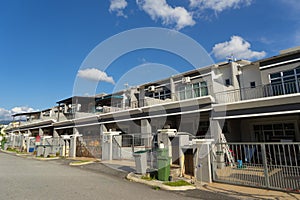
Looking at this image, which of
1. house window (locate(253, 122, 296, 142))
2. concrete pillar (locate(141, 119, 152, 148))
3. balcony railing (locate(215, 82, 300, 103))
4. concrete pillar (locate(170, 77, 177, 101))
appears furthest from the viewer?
concrete pillar (locate(170, 77, 177, 101))

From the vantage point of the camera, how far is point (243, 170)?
838 centimetres

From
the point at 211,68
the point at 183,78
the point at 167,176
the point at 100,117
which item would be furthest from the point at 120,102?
the point at 167,176

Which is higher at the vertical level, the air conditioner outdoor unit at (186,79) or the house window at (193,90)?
the air conditioner outdoor unit at (186,79)

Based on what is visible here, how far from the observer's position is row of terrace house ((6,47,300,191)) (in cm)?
1235

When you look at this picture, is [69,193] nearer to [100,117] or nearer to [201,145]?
[201,145]

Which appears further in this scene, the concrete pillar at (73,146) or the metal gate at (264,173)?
the concrete pillar at (73,146)

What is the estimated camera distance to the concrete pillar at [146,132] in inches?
631

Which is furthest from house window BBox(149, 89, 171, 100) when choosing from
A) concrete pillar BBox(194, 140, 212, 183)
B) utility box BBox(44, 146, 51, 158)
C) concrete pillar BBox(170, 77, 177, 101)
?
concrete pillar BBox(194, 140, 212, 183)

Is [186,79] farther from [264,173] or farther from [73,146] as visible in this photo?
[73,146]

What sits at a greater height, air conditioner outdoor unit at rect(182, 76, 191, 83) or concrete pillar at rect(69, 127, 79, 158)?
air conditioner outdoor unit at rect(182, 76, 191, 83)

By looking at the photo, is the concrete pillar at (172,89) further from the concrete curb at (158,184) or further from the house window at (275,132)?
the concrete curb at (158,184)

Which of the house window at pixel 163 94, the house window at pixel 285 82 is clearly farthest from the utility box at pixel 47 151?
the house window at pixel 285 82

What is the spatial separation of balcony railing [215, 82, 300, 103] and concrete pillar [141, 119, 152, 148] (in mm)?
5827

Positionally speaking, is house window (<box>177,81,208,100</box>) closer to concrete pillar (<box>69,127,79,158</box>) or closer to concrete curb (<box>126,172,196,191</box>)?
concrete curb (<box>126,172,196,191</box>)
